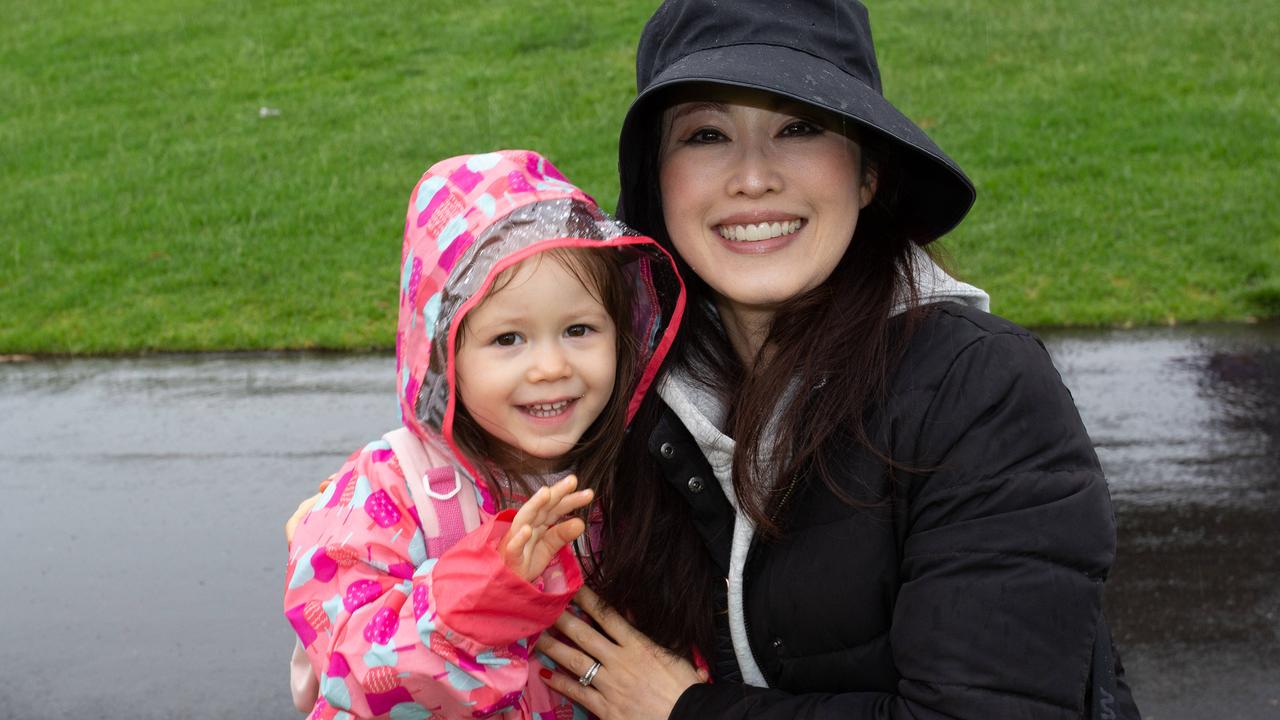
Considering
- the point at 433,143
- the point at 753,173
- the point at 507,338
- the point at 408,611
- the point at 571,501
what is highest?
the point at 753,173

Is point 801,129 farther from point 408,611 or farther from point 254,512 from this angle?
point 254,512

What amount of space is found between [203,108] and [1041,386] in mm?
11959

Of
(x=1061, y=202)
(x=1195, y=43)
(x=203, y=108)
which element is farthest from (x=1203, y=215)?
(x=203, y=108)

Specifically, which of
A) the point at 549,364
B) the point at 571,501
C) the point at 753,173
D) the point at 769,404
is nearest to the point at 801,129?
the point at 753,173

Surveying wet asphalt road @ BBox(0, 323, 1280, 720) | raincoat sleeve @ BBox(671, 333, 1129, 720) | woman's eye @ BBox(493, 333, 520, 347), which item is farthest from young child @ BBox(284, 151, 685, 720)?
wet asphalt road @ BBox(0, 323, 1280, 720)

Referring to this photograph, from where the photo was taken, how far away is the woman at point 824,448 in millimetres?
2129

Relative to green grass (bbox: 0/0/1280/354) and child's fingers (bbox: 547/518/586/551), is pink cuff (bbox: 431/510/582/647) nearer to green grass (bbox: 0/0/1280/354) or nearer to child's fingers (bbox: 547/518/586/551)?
child's fingers (bbox: 547/518/586/551)

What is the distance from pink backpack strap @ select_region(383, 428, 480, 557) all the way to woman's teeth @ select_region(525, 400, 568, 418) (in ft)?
0.59

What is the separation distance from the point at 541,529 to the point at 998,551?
2.42 feet

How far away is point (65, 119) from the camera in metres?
12.9

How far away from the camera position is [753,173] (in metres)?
2.54

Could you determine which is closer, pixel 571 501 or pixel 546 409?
pixel 571 501

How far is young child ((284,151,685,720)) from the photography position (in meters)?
2.32

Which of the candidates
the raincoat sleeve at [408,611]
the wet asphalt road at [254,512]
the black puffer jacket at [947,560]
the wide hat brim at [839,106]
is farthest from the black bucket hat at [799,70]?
the wet asphalt road at [254,512]
